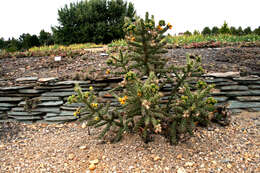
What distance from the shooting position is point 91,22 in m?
14.4

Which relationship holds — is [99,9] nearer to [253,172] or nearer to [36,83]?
[36,83]

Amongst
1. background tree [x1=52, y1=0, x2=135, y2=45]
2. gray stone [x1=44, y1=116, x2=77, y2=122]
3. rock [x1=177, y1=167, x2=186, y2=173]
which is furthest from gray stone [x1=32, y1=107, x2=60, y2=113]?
background tree [x1=52, y1=0, x2=135, y2=45]

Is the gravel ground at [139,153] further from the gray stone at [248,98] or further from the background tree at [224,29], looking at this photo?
the background tree at [224,29]

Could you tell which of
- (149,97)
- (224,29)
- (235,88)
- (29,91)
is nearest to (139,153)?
(149,97)

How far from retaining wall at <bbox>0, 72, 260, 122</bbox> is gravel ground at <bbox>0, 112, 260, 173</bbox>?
0.49 meters

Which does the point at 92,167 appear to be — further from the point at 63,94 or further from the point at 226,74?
the point at 226,74

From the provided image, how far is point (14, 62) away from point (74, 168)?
4.31 metres

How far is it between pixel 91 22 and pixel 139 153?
519 inches

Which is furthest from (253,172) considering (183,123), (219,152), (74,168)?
(74,168)

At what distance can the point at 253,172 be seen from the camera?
2.26m

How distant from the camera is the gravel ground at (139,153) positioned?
7.89 ft

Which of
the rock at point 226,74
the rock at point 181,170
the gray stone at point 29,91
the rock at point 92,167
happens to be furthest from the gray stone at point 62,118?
the rock at point 226,74

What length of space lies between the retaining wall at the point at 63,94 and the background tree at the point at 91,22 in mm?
10033

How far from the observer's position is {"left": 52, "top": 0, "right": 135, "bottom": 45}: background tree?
14.0 metres
